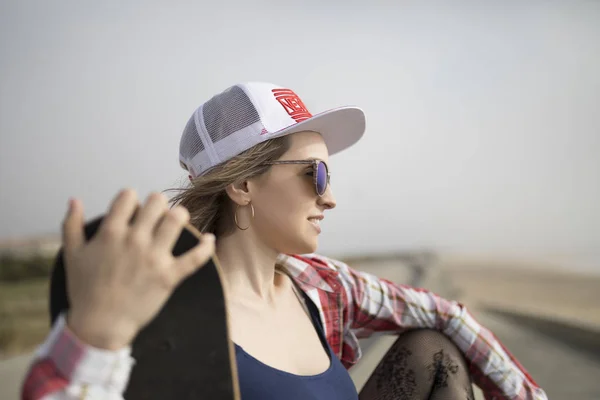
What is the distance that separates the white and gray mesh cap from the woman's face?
0.06 meters

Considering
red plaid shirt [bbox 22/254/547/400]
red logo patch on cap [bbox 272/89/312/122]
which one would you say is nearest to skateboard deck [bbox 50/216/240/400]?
red logo patch on cap [bbox 272/89/312/122]

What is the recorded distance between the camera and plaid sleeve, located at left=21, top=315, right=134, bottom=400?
0.67 metres

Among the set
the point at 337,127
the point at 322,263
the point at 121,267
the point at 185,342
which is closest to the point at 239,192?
the point at 337,127

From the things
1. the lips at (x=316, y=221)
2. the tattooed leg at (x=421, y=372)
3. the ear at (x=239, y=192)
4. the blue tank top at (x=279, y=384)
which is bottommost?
the tattooed leg at (x=421, y=372)

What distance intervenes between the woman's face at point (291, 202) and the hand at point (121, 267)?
0.58 meters

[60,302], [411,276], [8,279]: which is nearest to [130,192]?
[60,302]

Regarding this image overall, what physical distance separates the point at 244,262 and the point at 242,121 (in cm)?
35

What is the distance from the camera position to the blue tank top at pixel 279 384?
1171 millimetres

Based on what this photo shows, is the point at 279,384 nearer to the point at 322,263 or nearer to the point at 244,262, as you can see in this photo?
the point at 244,262

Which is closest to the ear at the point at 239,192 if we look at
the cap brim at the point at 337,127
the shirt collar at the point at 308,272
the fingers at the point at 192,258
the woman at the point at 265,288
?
the woman at the point at 265,288

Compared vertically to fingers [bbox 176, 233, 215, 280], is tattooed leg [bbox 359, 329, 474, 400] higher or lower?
lower

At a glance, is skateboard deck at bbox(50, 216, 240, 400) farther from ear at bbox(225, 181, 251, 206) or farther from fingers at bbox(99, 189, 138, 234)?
ear at bbox(225, 181, 251, 206)

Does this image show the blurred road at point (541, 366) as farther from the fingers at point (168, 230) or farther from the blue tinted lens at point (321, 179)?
the fingers at point (168, 230)

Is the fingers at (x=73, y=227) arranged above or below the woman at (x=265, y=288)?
above
